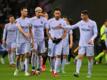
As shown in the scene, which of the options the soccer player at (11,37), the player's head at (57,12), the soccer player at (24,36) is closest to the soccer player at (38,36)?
the soccer player at (24,36)

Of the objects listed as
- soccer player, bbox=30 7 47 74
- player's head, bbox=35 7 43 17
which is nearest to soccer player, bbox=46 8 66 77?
soccer player, bbox=30 7 47 74

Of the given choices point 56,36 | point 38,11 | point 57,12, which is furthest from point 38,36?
point 57,12

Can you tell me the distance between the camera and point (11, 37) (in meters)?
33.1

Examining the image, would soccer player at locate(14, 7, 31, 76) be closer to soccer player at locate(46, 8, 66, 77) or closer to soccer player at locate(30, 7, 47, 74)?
soccer player at locate(30, 7, 47, 74)

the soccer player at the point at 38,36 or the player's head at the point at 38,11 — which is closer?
the player's head at the point at 38,11

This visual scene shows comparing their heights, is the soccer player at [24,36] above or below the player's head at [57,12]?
below

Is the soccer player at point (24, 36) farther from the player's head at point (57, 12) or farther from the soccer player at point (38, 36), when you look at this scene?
the player's head at point (57, 12)

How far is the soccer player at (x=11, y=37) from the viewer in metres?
32.7

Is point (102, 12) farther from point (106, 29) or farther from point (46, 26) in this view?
point (46, 26)

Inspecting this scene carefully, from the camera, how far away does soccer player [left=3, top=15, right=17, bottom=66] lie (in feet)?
107

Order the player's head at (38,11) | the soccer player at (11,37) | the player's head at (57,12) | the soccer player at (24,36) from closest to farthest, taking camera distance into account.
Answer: the player's head at (57,12) → the player's head at (38,11) → the soccer player at (24,36) → the soccer player at (11,37)

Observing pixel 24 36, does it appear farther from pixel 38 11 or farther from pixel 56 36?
pixel 56 36

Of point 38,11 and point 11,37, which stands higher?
point 38,11

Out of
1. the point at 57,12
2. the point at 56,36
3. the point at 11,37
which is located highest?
the point at 57,12
